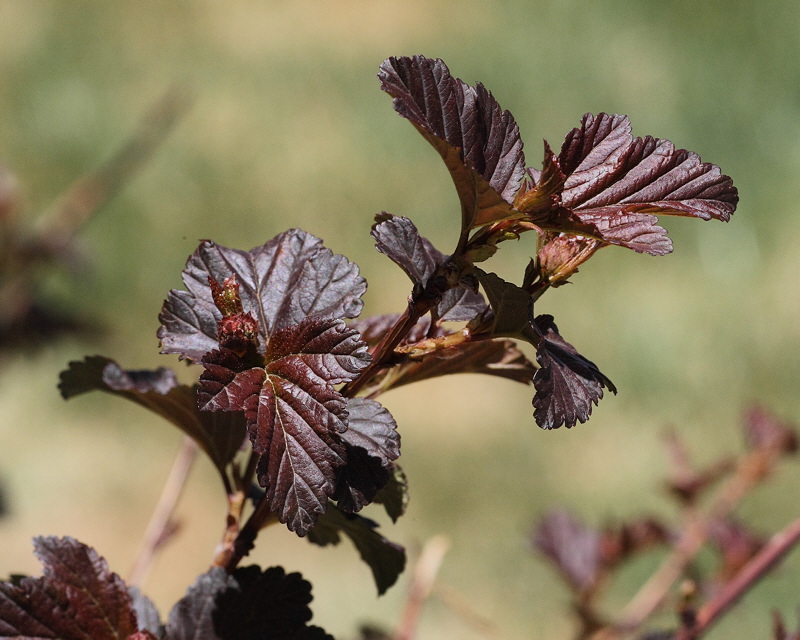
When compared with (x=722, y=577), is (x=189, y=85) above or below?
above

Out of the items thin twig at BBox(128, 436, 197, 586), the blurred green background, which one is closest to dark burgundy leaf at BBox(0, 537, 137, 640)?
thin twig at BBox(128, 436, 197, 586)

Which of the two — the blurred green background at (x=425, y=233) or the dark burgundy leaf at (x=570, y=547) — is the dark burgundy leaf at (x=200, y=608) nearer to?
the dark burgundy leaf at (x=570, y=547)

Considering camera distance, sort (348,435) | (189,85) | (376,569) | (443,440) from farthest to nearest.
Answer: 1. (189,85)
2. (443,440)
3. (376,569)
4. (348,435)

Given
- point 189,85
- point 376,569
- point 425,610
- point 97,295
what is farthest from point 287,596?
point 189,85

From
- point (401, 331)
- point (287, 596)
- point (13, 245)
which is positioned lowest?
point (287, 596)

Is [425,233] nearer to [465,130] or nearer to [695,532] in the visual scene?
[695,532]

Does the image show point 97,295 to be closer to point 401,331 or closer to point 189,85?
point 189,85

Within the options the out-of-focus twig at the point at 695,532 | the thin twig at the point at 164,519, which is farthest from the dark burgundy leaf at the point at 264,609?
the out-of-focus twig at the point at 695,532
